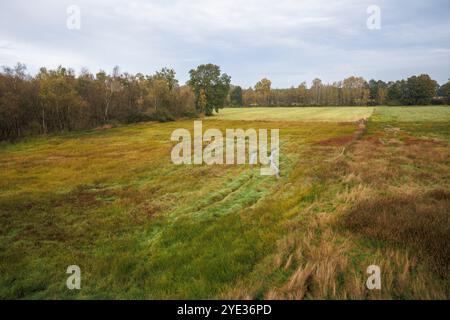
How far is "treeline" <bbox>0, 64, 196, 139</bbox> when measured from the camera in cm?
4253

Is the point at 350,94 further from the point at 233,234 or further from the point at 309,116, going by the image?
the point at 233,234

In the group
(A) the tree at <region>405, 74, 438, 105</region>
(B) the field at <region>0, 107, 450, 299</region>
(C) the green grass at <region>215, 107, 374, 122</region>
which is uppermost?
(A) the tree at <region>405, 74, 438, 105</region>

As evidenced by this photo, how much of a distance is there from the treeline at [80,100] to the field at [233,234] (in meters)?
33.4

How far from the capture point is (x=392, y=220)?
788 centimetres

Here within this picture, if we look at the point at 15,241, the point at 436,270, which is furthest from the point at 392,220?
the point at 15,241

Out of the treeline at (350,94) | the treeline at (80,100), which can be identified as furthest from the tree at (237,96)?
the treeline at (80,100)

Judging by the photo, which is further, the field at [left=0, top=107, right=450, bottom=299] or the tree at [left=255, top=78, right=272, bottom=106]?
the tree at [left=255, top=78, right=272, bottom=106]

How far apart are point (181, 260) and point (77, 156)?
78.6 feet

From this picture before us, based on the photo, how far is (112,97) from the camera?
64.4m

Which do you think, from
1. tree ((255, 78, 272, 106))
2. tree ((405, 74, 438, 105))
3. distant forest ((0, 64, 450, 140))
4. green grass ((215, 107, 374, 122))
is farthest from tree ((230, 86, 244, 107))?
tree ((405, 74, 438, 105))

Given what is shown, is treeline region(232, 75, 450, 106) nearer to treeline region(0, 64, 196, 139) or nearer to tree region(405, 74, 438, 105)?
tree region(405, 74, 438, 105)

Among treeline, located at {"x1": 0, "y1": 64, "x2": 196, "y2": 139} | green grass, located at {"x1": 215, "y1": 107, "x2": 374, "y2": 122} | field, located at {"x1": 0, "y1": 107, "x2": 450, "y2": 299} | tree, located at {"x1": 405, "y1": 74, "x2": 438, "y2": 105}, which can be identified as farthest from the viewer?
tree, located at {"x1": 405, "y1": 74, "x2": 438, "y2": 105}

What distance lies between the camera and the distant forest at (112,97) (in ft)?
144
